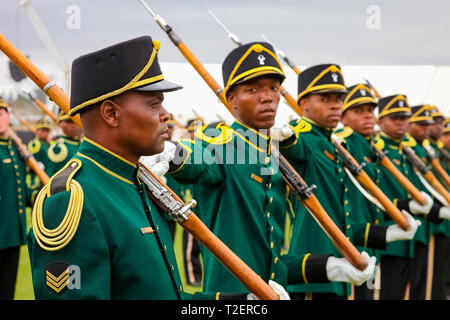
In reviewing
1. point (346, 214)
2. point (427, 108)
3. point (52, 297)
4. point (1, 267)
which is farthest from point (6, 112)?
point (427, 108)

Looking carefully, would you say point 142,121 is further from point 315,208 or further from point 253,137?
point 315,208

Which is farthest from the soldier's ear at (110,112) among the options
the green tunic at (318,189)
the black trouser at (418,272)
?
the black trouser at (418,272)

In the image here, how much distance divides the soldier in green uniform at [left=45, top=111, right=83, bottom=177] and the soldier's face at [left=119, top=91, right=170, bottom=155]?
6.18 metres

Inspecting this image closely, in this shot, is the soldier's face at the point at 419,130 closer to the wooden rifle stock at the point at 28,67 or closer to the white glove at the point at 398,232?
the white glove at the point at 398,232

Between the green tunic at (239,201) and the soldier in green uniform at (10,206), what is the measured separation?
382cm

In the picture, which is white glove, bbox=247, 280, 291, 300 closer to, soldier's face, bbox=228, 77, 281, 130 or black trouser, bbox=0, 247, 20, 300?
soldier's face, bbox=228, 77, 281, 130

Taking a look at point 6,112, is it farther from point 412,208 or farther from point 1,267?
point 412,208

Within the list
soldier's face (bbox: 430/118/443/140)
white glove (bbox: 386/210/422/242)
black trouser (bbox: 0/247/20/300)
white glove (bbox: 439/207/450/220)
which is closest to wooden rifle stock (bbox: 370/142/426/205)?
white glove (bbox: 439/207/450/220)

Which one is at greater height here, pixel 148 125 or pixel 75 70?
pixel 75 70

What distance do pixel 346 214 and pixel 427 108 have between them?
497 centimetres

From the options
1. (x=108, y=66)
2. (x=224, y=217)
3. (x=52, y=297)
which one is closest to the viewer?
(x=52, y=297)

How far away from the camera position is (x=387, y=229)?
585cm

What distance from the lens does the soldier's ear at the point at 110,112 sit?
2346 millimetres

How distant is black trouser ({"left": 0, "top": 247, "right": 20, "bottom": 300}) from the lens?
6797mm
